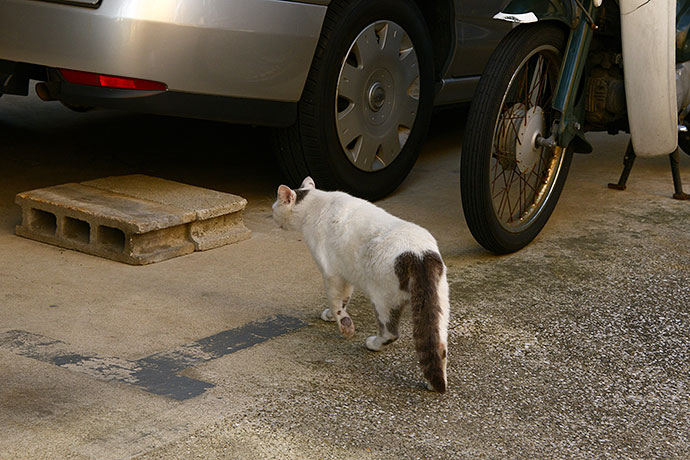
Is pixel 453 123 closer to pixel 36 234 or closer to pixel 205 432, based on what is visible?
pixel 36 234

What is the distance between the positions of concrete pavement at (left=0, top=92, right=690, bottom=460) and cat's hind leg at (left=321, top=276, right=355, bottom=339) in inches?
2.2

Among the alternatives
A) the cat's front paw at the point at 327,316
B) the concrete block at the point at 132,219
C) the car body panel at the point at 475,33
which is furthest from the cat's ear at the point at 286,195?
the car body panel at the point at 475,33

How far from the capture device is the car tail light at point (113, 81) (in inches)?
153

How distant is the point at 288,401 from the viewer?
2.71 metres

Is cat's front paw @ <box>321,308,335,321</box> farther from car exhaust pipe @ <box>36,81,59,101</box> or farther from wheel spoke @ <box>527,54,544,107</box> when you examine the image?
car exhaust pipe @ <box>36,81,59,101</box>

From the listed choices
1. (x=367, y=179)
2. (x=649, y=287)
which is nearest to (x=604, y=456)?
(x=649, y=287)

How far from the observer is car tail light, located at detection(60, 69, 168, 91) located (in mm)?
3896

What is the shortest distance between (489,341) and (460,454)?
32.3 inches

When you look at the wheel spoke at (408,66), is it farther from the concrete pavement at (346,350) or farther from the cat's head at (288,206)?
the cat's head at (288,206)

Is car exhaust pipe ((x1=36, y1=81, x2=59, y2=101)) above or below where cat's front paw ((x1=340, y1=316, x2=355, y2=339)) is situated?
above

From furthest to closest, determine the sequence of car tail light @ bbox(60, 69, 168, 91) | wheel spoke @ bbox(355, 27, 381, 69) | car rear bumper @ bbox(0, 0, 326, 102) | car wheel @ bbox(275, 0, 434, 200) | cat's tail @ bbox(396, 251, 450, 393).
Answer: wheel spoke @ bbox(355, 27, 381, 69) → car wheel @ bbox(275, 0, 434, 200) → car tail light @ bbox(60, 69, 168, 91) → car rear bumper @ bbox(0, 0, 326, 102) → cat's tail @ bbox(396, 251, 450, 393)

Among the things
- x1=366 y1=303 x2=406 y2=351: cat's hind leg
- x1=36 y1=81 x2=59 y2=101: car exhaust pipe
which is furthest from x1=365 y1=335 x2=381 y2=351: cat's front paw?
x1=36 y1=81 x2=59 y2=101: car exhaust pipe

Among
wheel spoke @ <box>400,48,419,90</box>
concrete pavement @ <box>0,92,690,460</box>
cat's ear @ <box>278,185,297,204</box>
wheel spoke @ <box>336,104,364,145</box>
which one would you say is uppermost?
wheel spoke @ <box>400,48,419,90</box>

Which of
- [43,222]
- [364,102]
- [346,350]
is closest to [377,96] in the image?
[364,102]
